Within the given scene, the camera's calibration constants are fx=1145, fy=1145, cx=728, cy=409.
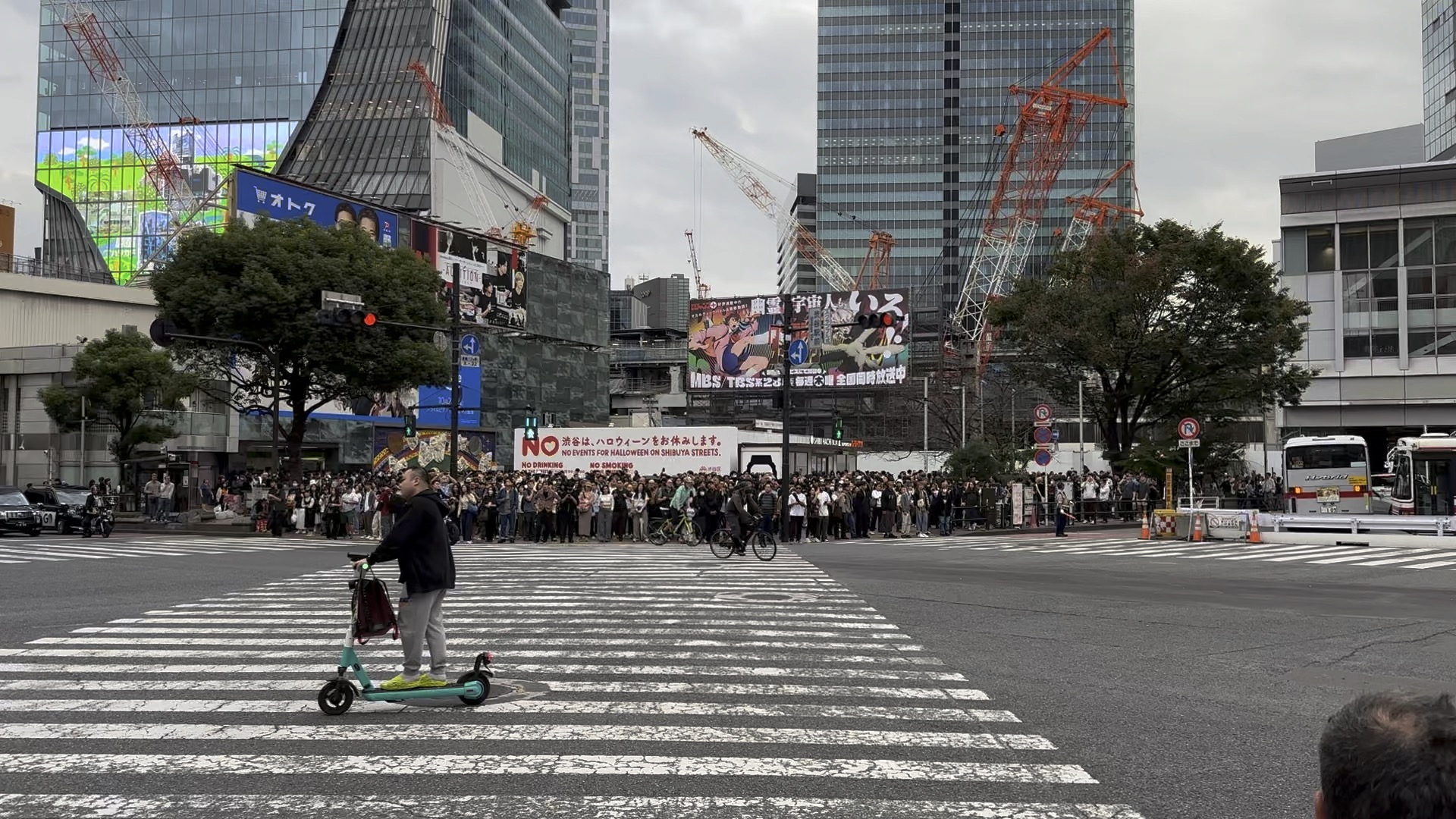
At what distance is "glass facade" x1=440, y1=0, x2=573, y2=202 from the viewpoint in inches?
4028

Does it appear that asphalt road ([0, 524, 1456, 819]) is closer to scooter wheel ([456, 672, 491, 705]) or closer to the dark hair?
scooter wheel ([456, 672, 491, 705])

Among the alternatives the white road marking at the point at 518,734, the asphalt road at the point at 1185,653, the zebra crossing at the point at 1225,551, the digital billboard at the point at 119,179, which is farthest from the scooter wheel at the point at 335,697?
the digital billboard at the point at 119,179

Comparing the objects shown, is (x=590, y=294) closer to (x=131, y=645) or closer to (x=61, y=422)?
(x=61, y=422)

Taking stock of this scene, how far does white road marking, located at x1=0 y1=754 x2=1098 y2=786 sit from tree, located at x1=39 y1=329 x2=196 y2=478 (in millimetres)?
40253

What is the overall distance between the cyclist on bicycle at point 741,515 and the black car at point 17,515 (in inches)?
798

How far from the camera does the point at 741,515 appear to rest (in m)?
23.6

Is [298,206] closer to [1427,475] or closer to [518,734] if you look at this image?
[1427,475]

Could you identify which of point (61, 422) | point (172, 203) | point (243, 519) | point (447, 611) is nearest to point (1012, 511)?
point (243, 519)

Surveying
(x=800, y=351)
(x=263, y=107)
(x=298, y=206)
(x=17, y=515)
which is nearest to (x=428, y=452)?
(x=17, y=515)

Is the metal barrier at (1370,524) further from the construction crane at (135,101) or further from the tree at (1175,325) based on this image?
the construction crane at (135,101)

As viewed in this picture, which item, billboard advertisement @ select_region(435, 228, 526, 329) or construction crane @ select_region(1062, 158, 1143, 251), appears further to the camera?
construction crane @ select_region(1062, 158, 1143, 251)

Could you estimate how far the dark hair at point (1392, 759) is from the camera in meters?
1.99

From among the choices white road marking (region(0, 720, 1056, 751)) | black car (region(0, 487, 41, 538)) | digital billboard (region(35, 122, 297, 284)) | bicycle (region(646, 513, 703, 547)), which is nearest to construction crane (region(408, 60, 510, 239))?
digital billboard (region(35, 122, 297, 284))

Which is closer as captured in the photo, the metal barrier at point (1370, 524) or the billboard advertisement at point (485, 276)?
the metal barrier at point (1370, 524)
